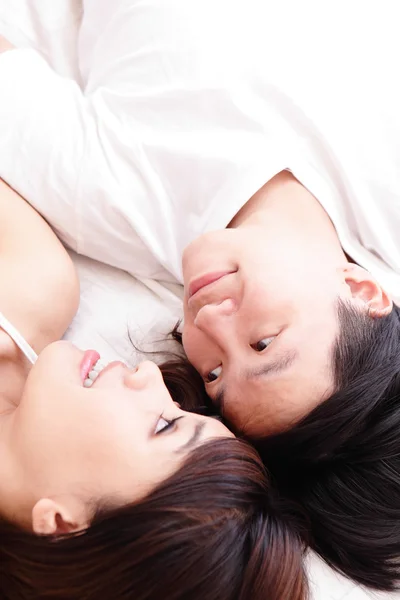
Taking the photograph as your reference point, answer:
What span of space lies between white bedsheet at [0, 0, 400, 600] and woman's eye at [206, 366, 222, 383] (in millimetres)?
182

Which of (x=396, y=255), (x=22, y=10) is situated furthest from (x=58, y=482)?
(x=22, y=10)

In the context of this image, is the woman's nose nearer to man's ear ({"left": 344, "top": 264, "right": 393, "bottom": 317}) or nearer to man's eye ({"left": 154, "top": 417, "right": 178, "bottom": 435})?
man's eye ({"left": 154, "top": 417, "right": 178, "bottom": 435})

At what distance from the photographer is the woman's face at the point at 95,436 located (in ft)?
2.49

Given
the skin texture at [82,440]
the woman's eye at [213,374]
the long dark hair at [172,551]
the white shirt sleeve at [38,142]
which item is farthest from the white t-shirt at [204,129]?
the long dark hair at [172,551]

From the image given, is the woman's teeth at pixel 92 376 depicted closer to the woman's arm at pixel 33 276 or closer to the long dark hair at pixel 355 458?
the woman's arm at pixel 33 276

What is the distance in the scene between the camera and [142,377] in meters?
0.86

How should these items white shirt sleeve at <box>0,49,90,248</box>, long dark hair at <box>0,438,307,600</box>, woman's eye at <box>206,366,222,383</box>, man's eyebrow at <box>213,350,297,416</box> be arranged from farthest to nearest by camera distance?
white shirt sleeve at <box>0,49,90,248</box>, woman's eye at <box>206,366,222,383</box>, man's eyebrow at <box>213,350,297,416</box>, long dark hair at <box>0,438,307,600</box>

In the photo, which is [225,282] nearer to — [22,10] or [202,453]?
[202,453]

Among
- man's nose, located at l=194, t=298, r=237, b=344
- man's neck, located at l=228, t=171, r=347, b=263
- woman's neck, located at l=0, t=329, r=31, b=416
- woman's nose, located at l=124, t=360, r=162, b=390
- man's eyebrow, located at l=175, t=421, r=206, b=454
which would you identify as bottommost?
woman's neck, located at l=0, t=329, r=31, b=416

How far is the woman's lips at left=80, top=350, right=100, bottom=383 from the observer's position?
2.87ft

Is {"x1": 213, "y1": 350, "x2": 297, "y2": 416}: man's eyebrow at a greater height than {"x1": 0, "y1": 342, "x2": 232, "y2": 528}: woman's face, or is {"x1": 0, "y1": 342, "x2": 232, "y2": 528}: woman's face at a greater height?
{"x1": 213, "y1": 350, "x2": 297, "y2": 416}: man's eyebrow

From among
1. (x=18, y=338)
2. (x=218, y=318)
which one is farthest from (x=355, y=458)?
(x=18, y=338)

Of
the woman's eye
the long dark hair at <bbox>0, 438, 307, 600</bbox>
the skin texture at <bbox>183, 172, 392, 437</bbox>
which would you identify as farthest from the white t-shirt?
the long dark hair at <bbox>0, 438, 307, 600</bbox>

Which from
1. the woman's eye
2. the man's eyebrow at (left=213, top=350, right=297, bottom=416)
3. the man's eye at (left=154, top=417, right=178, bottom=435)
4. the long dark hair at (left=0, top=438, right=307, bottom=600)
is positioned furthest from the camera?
the woman's eye
